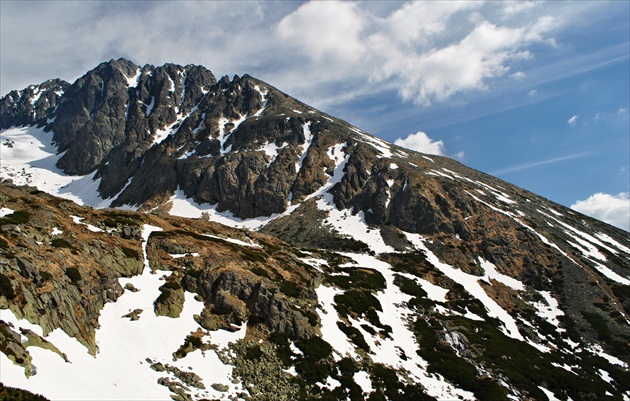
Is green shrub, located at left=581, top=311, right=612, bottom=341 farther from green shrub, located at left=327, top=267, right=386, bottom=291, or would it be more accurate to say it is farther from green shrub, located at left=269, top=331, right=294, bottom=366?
green shrub, located at left=269, top=331, right=294, bottom=366

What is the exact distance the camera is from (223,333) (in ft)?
108

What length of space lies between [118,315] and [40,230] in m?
11.5

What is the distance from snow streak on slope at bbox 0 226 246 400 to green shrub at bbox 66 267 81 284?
3201 millimetres

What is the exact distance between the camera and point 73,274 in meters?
29.5

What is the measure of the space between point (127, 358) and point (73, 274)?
8.53 metres

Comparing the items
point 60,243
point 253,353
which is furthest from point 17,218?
point 253,353

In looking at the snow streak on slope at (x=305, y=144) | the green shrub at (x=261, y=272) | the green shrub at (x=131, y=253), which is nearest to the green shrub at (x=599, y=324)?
the green shrub at (x=261, y=272)

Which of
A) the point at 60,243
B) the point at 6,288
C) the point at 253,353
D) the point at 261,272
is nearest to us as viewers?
the point at 6,288

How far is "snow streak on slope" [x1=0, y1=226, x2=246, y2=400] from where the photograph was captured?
64.4ft

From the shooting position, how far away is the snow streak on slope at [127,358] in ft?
64.4

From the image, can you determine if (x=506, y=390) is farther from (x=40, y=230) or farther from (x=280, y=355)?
(x=40, y=230)

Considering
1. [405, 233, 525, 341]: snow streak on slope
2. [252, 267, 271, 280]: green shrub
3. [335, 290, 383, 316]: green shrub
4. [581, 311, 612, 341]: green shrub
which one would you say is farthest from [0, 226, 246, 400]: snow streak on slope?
[581, 311, 612, 341]: green shrub

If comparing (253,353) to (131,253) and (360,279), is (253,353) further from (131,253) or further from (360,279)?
(360,279)

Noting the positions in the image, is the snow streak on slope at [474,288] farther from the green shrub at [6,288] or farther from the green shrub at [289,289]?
the green shrub at [6,288]
